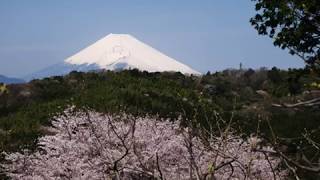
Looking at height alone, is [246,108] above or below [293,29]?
below

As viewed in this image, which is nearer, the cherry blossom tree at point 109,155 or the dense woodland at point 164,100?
the cherry blossom tree at point 109,155

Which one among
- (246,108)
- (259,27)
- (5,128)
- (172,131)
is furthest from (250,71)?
(172,131)

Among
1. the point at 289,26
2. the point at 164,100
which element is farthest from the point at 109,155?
the point at 164,100

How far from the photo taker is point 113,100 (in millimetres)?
35250

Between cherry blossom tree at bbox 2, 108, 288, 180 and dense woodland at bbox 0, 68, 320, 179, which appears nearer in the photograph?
cherry blossom tree at bbox 2, 108, 288, 180

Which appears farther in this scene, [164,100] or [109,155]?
[164,100]

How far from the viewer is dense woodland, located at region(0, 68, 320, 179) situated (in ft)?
103

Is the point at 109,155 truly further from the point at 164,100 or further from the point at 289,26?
the point at 164,100

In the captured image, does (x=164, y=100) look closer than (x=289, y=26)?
No

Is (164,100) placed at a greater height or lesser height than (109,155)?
greater

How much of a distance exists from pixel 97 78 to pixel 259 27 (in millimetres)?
27362

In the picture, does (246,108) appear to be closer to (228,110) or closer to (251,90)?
(228,110)

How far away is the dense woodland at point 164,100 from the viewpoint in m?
31.3

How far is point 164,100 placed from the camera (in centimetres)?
4038
